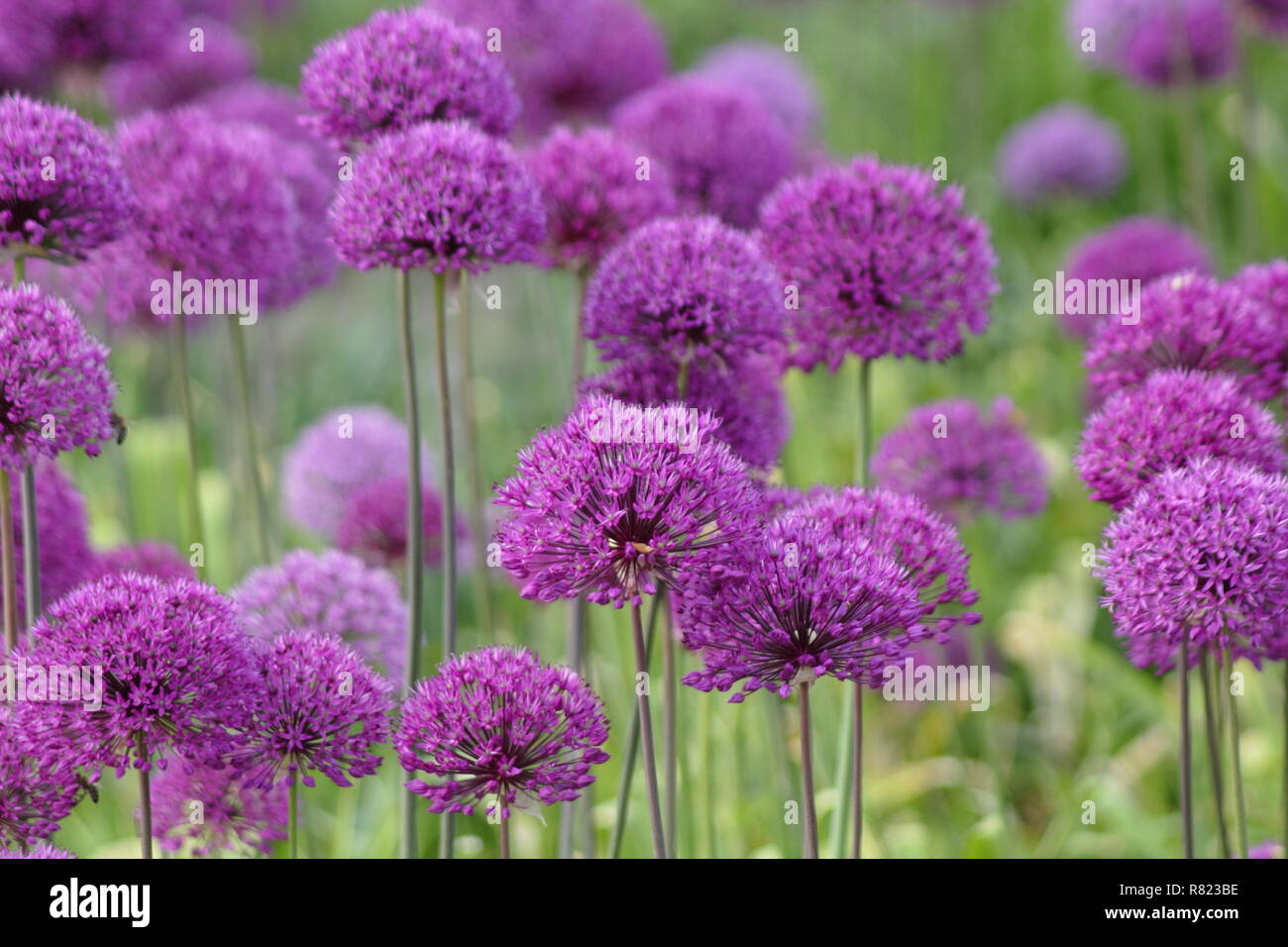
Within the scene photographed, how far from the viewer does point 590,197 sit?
2.29 meters

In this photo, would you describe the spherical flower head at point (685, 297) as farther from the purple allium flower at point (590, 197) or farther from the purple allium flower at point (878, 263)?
the purple allium flower at point (590, 197)

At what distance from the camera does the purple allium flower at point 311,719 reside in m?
1.61

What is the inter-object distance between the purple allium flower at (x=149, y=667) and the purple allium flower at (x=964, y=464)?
1.61m

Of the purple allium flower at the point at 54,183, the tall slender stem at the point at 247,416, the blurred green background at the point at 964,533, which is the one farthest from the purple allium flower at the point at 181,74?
the purple allium flower at the point at 54,183

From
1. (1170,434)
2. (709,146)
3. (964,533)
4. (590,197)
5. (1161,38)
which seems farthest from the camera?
(1161,38)

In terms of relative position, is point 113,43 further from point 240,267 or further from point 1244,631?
point 1244,631

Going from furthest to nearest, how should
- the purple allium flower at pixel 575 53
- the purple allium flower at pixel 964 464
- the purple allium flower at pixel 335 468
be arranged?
the purple allium flower at pixel 335 468, the purple allium flower at pixel 575 53, the purple allium flower at pixel 964 464

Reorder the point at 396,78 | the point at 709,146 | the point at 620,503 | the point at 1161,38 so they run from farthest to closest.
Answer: the point at 1161,38 < the point at 709,146 < the point at 396,78 < the point at 620,503

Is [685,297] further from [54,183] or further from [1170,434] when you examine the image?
[54,183]

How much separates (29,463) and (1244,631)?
1503mm

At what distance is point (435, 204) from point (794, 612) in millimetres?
754

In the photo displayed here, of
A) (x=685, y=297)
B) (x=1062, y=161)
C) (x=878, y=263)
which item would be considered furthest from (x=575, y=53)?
(x=1062, y=161)

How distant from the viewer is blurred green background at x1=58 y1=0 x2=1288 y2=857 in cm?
328

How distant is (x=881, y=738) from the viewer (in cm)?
448
